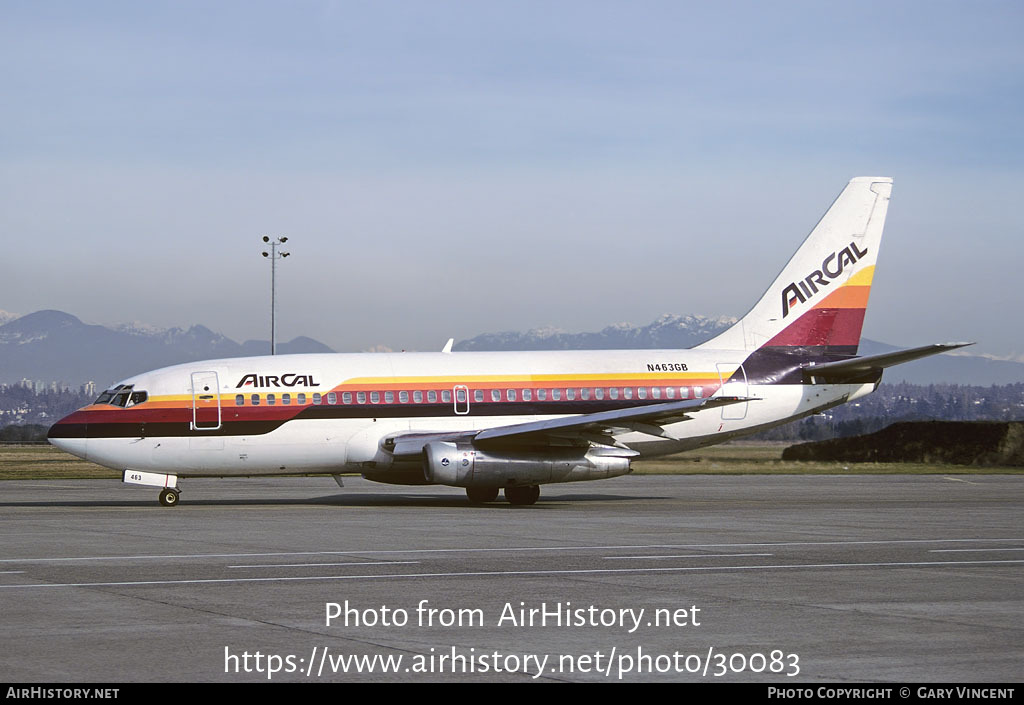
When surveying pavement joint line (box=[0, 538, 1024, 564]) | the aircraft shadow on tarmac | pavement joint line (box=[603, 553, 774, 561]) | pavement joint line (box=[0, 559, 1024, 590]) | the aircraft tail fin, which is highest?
the aircraft tail fin

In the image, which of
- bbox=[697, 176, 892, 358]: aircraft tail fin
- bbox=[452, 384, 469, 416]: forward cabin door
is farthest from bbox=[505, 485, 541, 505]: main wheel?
bbox=[697, 176, 892, 358]: aircraft tail fin

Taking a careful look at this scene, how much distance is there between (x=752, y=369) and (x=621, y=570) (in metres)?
19.1

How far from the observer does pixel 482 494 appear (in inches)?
1289

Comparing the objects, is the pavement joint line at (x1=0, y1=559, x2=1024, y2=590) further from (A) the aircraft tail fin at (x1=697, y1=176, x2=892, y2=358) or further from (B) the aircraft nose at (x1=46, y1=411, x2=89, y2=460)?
(A) the aircraft tail fin at (x1=697, y1=176, x2=892, y2=358)

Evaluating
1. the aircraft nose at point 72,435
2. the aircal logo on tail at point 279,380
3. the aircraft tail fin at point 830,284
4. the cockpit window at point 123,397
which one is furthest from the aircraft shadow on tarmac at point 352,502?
the aircraft tail fin at point 830,284

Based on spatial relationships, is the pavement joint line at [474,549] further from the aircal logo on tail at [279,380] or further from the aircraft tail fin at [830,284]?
the aircraft tail fin at [830,284]

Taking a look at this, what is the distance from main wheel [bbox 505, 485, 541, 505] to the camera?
3244 centimetres

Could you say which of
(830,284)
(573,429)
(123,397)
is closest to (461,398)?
(573,429)

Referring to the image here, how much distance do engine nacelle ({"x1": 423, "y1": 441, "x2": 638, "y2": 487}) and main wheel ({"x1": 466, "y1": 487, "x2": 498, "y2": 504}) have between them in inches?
49.8

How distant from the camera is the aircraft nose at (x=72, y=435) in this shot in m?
31.3

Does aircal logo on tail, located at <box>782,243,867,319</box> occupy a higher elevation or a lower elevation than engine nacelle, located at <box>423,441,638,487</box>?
higher

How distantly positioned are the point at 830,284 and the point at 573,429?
33.3 feet

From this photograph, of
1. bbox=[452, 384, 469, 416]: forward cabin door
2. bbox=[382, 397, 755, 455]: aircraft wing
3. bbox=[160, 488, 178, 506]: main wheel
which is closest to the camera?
bbox=[382, 397, 755, 455]: aircraft wing

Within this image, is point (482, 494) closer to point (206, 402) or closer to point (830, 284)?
point (206, 402)
